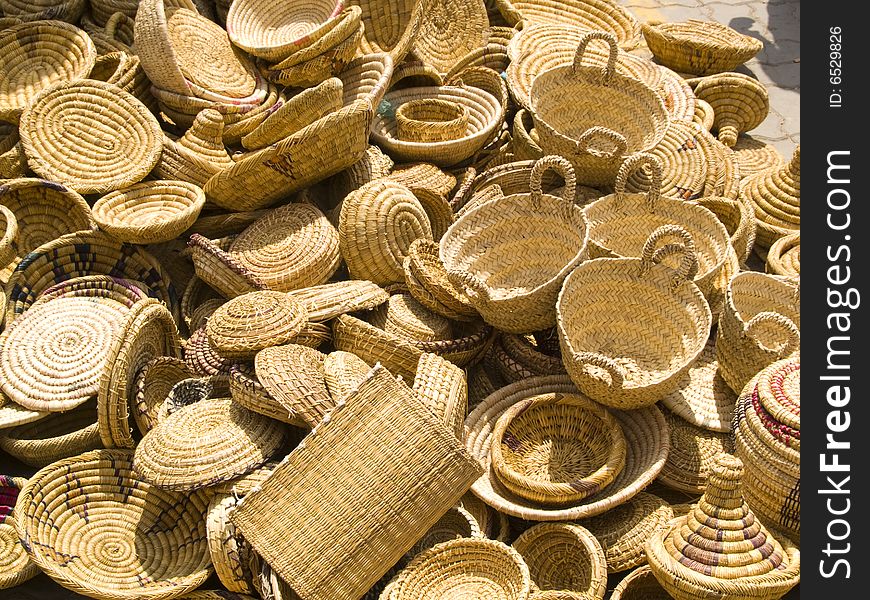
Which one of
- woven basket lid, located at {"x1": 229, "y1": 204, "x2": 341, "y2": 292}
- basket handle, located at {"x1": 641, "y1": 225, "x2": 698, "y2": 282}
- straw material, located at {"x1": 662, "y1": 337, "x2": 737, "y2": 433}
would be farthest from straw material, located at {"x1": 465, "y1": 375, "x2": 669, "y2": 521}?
woven basket lid, located at {"x1": 229, "y1": 204, "x2": 341, "y2": 292}

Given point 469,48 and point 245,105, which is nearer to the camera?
point 245,105

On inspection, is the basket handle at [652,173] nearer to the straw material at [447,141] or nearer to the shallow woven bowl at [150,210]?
the straw material at [447,141]

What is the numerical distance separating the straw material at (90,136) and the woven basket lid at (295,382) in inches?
51.9

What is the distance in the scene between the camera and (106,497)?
10.9 feet

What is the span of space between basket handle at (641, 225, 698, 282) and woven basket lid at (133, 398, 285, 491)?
1501 mm

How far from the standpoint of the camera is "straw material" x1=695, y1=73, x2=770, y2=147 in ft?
17.1

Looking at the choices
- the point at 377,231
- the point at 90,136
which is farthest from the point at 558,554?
the point at 90,136

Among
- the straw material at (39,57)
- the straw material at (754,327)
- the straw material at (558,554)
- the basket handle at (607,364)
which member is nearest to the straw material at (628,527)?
the straw material at (558,554)

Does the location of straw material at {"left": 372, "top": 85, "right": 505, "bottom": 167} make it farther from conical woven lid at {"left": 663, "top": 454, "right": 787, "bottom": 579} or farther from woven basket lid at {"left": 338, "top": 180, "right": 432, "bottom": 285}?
conical woven lid at {"left": 663, "top": 454, "right": 787, "bottom": 579}

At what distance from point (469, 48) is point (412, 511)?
10.5 feet

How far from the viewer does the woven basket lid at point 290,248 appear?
3.80 meters

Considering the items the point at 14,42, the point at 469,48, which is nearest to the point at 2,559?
the point at 14,42
